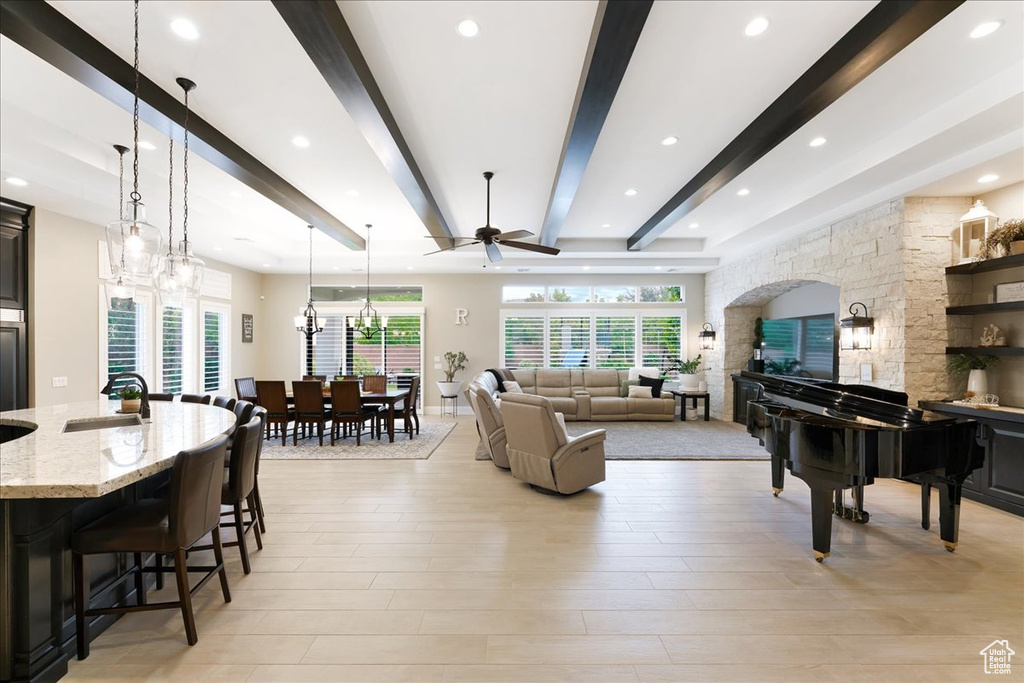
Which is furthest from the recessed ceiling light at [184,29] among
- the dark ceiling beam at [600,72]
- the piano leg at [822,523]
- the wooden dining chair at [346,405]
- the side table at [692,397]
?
the side table at [692,397]

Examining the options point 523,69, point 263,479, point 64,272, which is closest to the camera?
point 523,69

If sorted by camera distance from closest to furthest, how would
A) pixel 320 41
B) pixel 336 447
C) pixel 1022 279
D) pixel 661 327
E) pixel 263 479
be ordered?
pixel 320 41 < pixel 1022 279 < pixel 263 479 < pixel 336 447 < pixel 661 327

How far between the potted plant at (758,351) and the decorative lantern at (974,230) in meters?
4.04

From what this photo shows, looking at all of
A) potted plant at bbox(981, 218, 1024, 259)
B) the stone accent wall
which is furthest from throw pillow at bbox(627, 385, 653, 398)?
potted plant at bbox(981, 218, 1024, 259)

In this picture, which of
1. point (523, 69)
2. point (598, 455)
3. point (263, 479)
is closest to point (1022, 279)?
point (598, 455)

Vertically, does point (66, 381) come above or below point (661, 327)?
below

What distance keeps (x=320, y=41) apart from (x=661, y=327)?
8.88 meters

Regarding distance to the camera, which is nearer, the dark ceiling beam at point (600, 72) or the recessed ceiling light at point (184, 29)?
the dark ceiling beam at point (600, 72)

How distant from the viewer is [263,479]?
→ 4.88 meters

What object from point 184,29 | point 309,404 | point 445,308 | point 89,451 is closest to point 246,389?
point 309,404

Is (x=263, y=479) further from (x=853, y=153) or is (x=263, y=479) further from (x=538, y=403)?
(x=853, y=153)

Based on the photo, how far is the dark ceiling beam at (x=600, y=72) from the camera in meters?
2.27

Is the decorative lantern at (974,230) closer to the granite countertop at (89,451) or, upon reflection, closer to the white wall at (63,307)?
the granite countertop at (89,451)

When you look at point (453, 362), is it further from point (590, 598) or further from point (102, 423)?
point (590, 598)
